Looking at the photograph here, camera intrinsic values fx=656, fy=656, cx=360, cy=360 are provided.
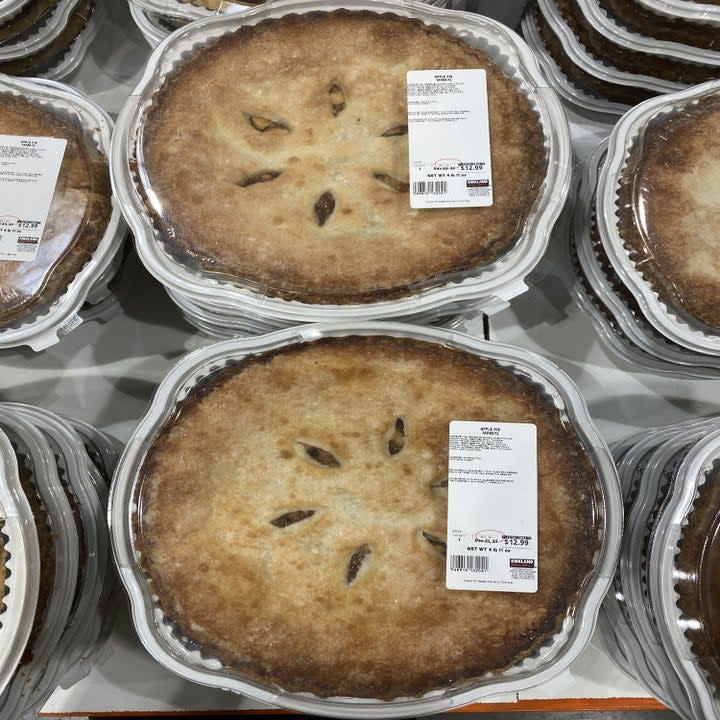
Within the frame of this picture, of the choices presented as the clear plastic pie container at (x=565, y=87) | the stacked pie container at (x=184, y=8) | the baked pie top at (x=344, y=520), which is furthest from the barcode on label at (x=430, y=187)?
the clear plastic pie container at (x=565, y=87)

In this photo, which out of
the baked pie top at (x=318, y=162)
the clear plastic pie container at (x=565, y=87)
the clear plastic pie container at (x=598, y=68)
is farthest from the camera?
the clear plastic pie container at (x=565, y=87)

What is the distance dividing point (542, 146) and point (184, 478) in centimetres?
89

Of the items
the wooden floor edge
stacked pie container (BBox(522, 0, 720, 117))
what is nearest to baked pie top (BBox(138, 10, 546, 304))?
stacked pie container (BBox(522, 0, 720, 117))

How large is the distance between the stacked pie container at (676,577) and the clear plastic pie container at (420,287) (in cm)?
43

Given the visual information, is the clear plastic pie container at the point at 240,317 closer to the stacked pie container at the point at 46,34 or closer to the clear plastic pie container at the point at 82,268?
the clear plastic pie container at the point at 82,268

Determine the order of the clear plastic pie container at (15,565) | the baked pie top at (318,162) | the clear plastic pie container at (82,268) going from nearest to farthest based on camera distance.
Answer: the clear plastic pie container at (15,565)
the baked pie top at (318,162)
the clear plastic pie container at (82,268)

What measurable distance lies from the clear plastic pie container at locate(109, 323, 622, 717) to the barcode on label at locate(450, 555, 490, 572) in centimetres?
17

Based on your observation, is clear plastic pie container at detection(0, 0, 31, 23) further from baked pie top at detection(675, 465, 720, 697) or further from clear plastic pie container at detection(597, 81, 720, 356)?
baked pie top at detection(675, 465, 720, 697)

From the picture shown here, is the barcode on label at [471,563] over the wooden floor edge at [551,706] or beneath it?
over

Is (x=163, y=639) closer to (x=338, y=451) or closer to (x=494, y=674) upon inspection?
(x=338, y=451)

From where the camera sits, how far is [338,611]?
111 cm

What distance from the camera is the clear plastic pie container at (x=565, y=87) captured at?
5.32 feet

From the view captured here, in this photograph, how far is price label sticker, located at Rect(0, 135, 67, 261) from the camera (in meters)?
1.30

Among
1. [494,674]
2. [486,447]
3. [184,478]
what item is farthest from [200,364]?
[494,674]
